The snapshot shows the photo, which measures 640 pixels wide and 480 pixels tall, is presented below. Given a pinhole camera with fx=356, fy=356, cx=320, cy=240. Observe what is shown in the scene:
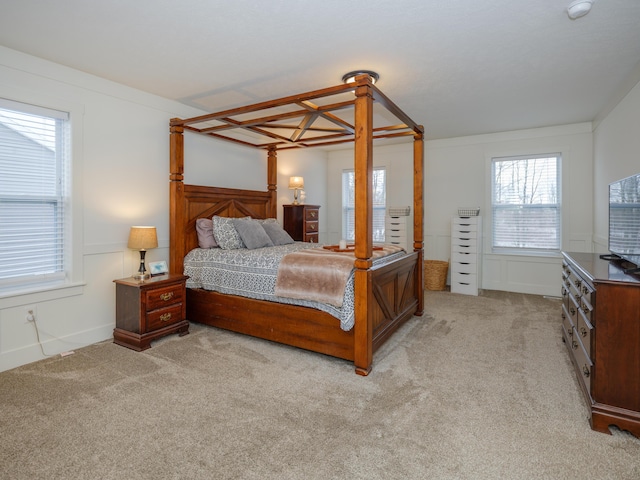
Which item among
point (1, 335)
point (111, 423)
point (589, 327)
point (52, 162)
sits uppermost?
point (52, 162)

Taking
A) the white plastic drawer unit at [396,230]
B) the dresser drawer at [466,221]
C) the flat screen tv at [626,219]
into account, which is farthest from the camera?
the white plastic drawer unit at [396,230]

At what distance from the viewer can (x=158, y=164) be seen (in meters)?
3.87

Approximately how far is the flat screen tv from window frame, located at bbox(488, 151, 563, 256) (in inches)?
91.3

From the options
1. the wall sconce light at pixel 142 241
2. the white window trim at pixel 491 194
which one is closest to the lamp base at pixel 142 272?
the wall sconce light at pixel 142 241

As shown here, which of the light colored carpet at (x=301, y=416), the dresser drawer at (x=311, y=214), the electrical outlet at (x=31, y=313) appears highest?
the dresser drawer at (x=311, y=214)

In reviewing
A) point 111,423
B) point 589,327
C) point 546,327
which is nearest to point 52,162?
point 111,423

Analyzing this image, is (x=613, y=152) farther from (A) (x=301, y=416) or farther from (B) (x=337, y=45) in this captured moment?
(A) (x=301, y=416)

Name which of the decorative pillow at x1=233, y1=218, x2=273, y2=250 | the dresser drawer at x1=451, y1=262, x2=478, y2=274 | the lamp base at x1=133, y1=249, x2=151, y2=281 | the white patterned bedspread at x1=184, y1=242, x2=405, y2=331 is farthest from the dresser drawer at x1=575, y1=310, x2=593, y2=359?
the lamp base at x1=133, y1=249, x2=151, y2=281

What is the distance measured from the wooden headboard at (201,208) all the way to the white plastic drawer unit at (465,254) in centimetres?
295

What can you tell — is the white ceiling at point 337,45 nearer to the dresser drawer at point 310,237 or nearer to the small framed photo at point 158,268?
the small framed photo at point 158,268

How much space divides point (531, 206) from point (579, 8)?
3704 mm

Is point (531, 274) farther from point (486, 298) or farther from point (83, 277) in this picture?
Result: point (83, 277)

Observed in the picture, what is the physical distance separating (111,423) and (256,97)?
3190 millimetres

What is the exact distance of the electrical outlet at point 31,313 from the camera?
116 inches
